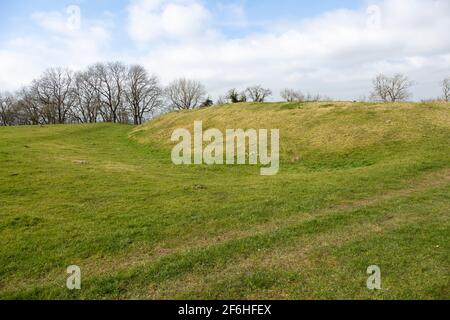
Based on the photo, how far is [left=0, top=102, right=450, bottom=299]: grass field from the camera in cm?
707

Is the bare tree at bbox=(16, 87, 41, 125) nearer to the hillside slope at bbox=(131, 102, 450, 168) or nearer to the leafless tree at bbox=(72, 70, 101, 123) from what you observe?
the leafless tree at bbox=(72, 70, 101, 123)

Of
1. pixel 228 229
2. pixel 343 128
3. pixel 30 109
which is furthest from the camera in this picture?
pixel 30 109

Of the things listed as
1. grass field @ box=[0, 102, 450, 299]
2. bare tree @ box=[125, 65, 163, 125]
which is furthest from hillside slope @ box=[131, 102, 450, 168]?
bare tree @ box=[125, 65, 163, 125]

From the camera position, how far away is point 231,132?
3131 centimetres

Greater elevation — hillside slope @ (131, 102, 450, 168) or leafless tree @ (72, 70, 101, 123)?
leafless tree @ (72, 70, 101, 123)

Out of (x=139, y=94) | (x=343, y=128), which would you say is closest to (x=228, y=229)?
(x=343, y=128)

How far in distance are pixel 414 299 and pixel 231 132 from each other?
84.2ft

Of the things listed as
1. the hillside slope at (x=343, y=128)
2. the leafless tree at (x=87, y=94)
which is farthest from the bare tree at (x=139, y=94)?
the hillside slope at (x=343, y=128)

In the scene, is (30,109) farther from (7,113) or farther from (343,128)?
(343,128)

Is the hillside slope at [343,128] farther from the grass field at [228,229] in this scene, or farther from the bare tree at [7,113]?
the bare tree at [7,113]

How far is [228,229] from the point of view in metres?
10.1

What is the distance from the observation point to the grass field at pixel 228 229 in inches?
279

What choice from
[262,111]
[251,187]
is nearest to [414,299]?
[251,187]
